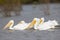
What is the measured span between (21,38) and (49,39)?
0.88 metres

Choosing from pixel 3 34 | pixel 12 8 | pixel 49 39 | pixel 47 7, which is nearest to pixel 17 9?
pixel 12 8

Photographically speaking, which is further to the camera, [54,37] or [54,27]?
[54,27]

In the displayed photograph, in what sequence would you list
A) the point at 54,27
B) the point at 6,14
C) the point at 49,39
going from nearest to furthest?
the point at 49,39
the point at 54,27
the point at 6,14

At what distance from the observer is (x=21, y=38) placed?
401 inches

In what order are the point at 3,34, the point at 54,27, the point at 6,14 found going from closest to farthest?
the point at 3,34
the point at 54,27
the point at 6,14

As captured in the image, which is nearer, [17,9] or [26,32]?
[26,32]

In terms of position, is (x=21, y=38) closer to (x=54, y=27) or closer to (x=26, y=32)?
(x=26, y=32)

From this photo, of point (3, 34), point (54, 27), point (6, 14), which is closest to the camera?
point (3, 34)

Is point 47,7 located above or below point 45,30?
below

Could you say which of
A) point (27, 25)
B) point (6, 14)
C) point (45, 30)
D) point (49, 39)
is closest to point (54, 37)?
point (49, 39)

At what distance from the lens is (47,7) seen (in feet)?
63.0

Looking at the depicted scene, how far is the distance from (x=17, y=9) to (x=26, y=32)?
27.4ft

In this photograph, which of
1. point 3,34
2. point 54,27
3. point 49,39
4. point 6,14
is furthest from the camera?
point 6,14

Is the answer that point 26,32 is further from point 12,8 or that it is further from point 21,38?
point 12,8
